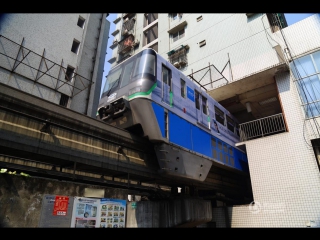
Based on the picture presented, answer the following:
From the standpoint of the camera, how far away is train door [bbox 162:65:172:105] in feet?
23.9

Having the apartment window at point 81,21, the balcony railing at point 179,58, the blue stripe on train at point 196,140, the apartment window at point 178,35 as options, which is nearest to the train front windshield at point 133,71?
the blue stripe on train at point 196,140

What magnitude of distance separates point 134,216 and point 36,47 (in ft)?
34.5

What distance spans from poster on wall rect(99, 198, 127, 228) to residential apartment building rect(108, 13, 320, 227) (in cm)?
565

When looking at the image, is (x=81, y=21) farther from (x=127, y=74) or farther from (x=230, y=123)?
(x=230, y=123)

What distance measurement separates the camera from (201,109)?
30.8ft

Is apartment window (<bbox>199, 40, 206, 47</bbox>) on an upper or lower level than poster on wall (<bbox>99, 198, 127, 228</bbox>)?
upper

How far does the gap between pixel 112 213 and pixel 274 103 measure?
40.1 feet

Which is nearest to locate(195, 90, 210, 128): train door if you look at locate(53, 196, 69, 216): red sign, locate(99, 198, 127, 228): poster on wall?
locate(99, 198, 127, 228): poster on wall

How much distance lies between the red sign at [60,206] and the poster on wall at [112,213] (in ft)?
2.69

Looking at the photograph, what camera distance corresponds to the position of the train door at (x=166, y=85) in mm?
7289

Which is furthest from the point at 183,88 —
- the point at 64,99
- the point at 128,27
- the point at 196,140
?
the point at 128,27

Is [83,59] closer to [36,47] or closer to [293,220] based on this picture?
[36,47]

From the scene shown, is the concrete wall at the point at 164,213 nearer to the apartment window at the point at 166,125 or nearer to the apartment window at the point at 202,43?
the apartment window at the point at 166,125

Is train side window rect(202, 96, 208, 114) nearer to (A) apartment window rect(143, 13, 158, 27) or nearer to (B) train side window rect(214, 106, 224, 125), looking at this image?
(B) train side window rect(214, 106, 224, 125)
